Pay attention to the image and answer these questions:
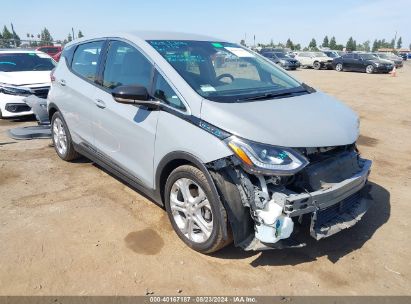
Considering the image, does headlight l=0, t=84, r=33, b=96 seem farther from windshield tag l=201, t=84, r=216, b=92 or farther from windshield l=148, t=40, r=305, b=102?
windshield tag l=201, t=84, r=216, b=92

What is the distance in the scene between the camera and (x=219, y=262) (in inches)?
126

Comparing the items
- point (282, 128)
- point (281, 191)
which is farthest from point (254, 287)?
point (282, 128)

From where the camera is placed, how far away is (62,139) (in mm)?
5496

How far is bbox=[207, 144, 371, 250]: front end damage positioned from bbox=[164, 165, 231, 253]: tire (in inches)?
5.2

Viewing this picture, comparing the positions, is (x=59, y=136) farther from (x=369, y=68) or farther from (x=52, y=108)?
(x=369, y=68)

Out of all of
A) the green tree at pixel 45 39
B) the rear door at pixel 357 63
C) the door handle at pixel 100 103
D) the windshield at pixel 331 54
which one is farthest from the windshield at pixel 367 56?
the door handle at pixel 100 103

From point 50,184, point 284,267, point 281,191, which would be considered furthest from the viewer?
point 50,184

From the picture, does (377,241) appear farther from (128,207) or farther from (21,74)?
(21,74)

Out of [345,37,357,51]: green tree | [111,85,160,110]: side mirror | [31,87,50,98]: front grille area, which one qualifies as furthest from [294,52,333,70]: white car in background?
[345,37,357,51]: green tree

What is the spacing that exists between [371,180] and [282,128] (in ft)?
9.01

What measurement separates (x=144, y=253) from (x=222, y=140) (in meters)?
1.30

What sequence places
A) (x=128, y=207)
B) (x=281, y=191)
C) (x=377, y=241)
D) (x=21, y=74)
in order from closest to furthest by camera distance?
(x=281, y=191), (x=377, y=241), (x=128, y=207), (x=21, y=74)

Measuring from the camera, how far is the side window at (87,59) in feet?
14.4

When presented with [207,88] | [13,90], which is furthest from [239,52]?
[13,90]
